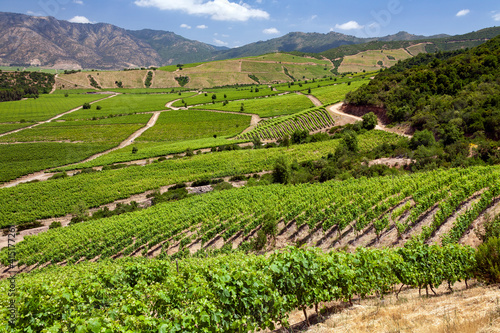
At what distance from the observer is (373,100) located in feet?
260

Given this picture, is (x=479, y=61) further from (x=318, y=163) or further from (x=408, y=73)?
(x=318, y=163)

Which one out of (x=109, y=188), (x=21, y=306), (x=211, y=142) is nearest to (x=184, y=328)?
(x=21, y=306)

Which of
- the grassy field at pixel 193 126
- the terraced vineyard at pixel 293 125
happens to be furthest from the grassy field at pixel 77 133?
the terraced vineyard at pixel 293 125

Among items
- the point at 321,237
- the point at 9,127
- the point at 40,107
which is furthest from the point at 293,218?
the point at 40,107

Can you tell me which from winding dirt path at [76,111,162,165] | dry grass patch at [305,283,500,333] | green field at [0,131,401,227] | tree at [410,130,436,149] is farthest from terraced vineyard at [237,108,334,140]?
dry grass patch at [305,283,500,333]

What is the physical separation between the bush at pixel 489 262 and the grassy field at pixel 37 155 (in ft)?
267

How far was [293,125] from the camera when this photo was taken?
89000 millimetres

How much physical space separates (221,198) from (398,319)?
3039 cm

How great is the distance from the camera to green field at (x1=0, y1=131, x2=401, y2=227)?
148ft

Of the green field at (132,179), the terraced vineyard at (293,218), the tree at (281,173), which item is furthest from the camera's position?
the green field at (132,179)

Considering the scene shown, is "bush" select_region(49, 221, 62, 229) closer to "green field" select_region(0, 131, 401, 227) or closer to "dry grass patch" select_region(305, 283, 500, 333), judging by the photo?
"green field" select_region(0, 131, 401, 227)

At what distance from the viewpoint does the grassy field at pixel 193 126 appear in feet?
317

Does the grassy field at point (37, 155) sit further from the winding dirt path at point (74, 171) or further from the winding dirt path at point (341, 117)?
the winding dirt path at point (341, 117)

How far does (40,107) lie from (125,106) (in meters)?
44.5
